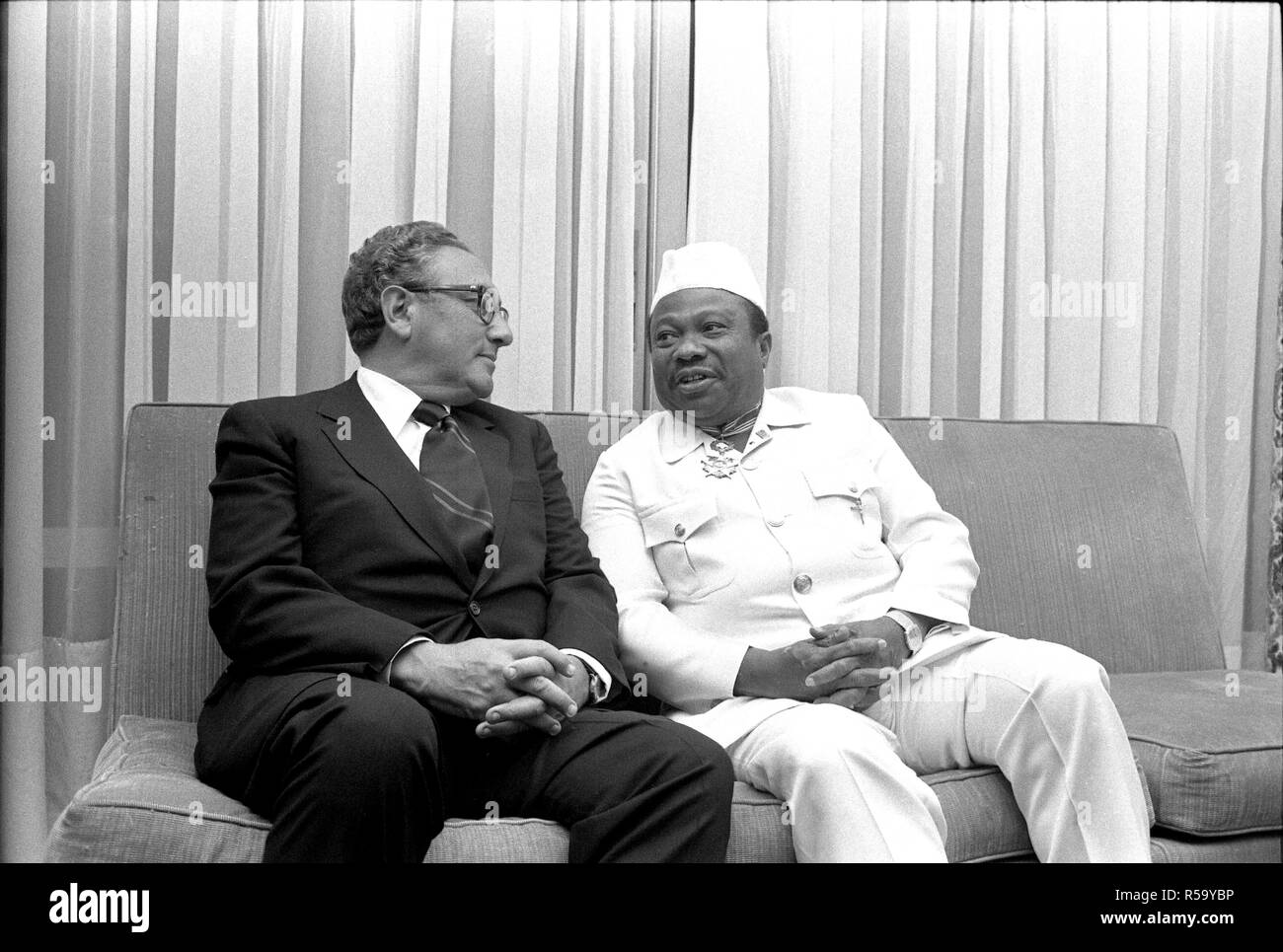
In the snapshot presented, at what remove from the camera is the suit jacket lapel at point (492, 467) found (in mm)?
1995

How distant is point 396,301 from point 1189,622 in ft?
5.74

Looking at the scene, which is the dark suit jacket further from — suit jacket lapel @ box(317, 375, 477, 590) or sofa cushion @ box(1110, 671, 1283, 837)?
sofa cushion @ box(1110, 671, 1283, 837)

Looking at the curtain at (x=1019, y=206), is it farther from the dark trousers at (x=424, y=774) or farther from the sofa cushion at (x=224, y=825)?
the dark trousers at (x=424, y=774)

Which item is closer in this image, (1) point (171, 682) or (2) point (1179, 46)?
(1) point (171, 682)

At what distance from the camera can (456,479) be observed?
201cm

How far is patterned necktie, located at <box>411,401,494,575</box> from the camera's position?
1.97 meters

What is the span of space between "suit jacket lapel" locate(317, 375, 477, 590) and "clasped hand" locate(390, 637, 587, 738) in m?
0.21

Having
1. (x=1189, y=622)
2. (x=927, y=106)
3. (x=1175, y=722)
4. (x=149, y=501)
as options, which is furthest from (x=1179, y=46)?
(x=149, y=501)

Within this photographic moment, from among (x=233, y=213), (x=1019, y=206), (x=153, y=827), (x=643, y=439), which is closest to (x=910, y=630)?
(x=643, y=439)

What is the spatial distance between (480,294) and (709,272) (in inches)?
18.5

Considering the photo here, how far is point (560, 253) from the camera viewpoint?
286cm

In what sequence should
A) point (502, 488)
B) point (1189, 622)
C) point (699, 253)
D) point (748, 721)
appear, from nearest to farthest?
1. point (748, 721)
2. point (502, 488)
3. point (699, 253)
4. point (1189, 622)

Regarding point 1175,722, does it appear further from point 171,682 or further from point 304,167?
point 304,167

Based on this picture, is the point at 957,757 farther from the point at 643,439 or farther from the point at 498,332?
the point at 498,332
